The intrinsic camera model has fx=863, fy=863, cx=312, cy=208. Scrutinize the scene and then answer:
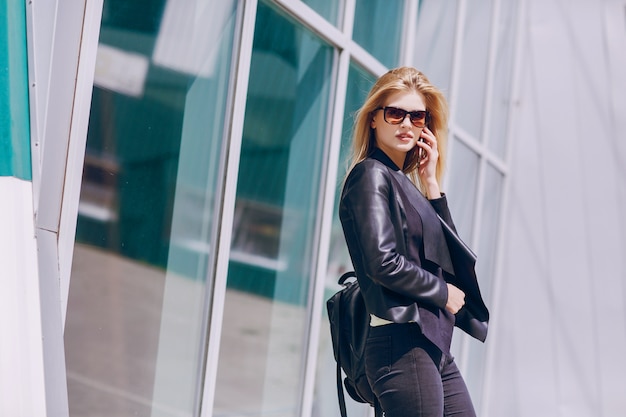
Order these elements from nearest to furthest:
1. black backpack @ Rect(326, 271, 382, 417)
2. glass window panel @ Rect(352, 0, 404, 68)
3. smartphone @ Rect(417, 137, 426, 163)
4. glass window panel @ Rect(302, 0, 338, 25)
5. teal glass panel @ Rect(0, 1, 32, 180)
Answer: teal glass panel @ Rect(0, 1, 32, 180)
black backpack @ Rect(326, 271, 382, 417)
smartphone @ Rect(417, 137, 426, 163)
glass window panel @ Rect(302, 0, 338, 25)
glass window panel @ Rect(352, 0, 404, 68)

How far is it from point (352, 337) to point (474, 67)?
568cm

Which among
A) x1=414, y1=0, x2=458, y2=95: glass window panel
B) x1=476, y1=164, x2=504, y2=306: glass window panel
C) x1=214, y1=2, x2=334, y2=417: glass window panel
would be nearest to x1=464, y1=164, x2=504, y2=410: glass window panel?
x1=476, y1=164, x2=504, y2=306: glass window panel

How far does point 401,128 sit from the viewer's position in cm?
274

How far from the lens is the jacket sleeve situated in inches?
96.6

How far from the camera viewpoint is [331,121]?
15.4 feet

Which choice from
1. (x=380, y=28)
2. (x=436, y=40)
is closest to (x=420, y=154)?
(x=380, y=28)

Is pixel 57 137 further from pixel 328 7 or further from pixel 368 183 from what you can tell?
pixel 328 7

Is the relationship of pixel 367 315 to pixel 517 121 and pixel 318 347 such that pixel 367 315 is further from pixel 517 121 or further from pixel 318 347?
pixel 517 121

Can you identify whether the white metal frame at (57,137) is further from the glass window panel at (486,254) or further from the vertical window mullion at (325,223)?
the glass window panel at (486,254)

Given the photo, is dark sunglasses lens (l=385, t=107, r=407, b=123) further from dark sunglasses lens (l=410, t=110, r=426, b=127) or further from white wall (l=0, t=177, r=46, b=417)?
white wall (l=0, t=177, r=46, b=417)

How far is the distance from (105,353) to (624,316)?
7867mm

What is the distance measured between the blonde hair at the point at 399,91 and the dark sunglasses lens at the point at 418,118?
0.07 meters

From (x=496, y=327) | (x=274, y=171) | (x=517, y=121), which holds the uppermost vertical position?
(x=517, y=121)

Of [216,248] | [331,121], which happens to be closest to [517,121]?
[331,121]
